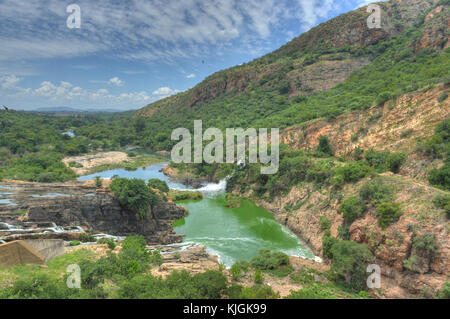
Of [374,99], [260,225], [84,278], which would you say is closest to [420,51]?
[374,99]

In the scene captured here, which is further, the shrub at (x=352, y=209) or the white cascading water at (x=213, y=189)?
the white cascading water at (x=213, y=189)

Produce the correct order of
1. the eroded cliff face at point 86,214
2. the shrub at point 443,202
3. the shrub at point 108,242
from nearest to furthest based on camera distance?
the shrub at point 443,202
the shrub at point 108,242
the eroded cliff face at point 86,214

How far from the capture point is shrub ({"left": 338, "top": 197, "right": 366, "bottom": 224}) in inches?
698

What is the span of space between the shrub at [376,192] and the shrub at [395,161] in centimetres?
314

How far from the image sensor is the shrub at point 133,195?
20.1 m

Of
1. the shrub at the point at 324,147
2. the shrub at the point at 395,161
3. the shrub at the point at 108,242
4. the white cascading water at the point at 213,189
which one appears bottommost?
the shrub at the point at 108,242

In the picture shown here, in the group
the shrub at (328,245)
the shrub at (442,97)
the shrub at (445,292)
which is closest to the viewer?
the shrub at (445,292)

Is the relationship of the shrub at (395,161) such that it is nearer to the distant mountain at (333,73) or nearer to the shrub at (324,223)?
the shrub at (324,223)

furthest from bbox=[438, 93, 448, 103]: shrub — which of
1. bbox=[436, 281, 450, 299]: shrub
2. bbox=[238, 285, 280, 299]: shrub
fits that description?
bbox=[238, 285, 280, 299]: shrub

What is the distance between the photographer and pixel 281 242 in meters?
21.7

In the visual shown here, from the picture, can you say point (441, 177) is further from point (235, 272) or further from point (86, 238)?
point (86, 238)

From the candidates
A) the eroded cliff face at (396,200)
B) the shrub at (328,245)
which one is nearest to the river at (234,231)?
the eroded cliff face at (396,200)

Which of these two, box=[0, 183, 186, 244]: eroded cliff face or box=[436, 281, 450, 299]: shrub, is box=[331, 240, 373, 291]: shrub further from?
box=[0, 183, 186, 244]: eroded cliff face
